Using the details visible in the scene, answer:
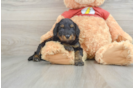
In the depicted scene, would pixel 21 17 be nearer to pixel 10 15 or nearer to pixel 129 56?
pixel 10 15

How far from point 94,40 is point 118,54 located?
240mm

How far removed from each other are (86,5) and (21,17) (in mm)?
732

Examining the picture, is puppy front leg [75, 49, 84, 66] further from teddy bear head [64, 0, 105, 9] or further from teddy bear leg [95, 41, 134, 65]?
teddy bear head [64, 0, 105, 9]

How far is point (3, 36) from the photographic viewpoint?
1.36 meters

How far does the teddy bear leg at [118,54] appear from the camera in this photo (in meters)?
0.77

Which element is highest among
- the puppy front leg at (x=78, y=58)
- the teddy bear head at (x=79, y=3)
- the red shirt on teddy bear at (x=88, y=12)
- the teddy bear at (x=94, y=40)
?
the teddy bear head at (x=79, y=3)

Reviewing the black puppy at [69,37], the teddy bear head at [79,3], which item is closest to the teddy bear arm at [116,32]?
the teddy bear head at [79,3]

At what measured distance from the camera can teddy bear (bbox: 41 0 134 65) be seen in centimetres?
80

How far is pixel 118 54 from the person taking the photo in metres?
0.79

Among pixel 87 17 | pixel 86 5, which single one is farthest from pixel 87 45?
pixel 86 5

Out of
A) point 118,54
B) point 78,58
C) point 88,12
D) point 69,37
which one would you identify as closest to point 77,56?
point 78,58

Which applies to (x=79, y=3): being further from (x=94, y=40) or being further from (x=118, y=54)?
(x=118, y=54)

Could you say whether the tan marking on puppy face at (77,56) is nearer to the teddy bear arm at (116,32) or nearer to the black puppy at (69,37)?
the black puppy at (69,37)

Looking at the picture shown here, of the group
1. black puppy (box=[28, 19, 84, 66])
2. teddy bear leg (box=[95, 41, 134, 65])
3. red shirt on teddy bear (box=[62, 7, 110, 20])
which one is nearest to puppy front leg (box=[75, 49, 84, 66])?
black puppy (box=[28, 19, 84, 66])
